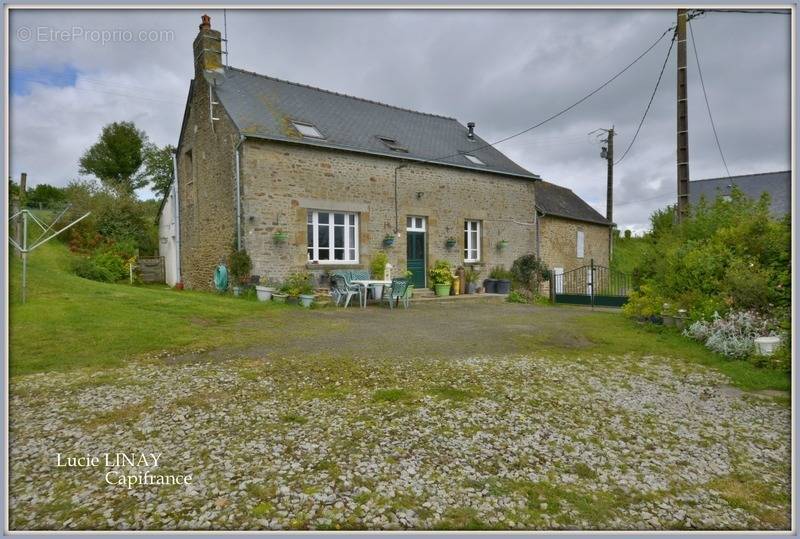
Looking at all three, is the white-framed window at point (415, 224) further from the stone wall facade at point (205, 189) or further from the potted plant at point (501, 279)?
the stone wall facade at point (205, 189)

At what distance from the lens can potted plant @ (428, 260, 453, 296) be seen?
1453cm

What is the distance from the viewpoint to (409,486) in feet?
8.29

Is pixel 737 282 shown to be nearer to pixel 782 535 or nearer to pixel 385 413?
pixel 782 535

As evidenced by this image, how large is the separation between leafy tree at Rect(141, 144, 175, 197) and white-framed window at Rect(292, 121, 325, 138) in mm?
26791

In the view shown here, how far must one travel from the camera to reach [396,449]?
3.00 meters

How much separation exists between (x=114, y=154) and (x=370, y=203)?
26449 millimetres

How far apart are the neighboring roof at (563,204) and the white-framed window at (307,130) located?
31.7 ft

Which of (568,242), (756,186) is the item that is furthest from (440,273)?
(756,186)

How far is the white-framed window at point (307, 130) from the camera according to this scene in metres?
13.1

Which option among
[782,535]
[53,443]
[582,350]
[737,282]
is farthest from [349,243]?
[782,535]

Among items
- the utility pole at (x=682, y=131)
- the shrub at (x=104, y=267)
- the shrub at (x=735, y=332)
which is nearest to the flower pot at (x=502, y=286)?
the utility pole at (x=682, y=131)

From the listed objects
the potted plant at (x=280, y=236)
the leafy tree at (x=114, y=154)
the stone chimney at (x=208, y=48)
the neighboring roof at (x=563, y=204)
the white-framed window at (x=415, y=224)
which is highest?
the leafy tree at (x=114, y=154)

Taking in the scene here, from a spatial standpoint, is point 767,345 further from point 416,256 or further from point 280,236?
point 416,256

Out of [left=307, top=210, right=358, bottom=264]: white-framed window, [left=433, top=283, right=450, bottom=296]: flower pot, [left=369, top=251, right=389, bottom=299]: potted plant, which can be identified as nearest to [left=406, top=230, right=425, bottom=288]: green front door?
[left=433, top=283, right=450, bottom=296]: flower pot
